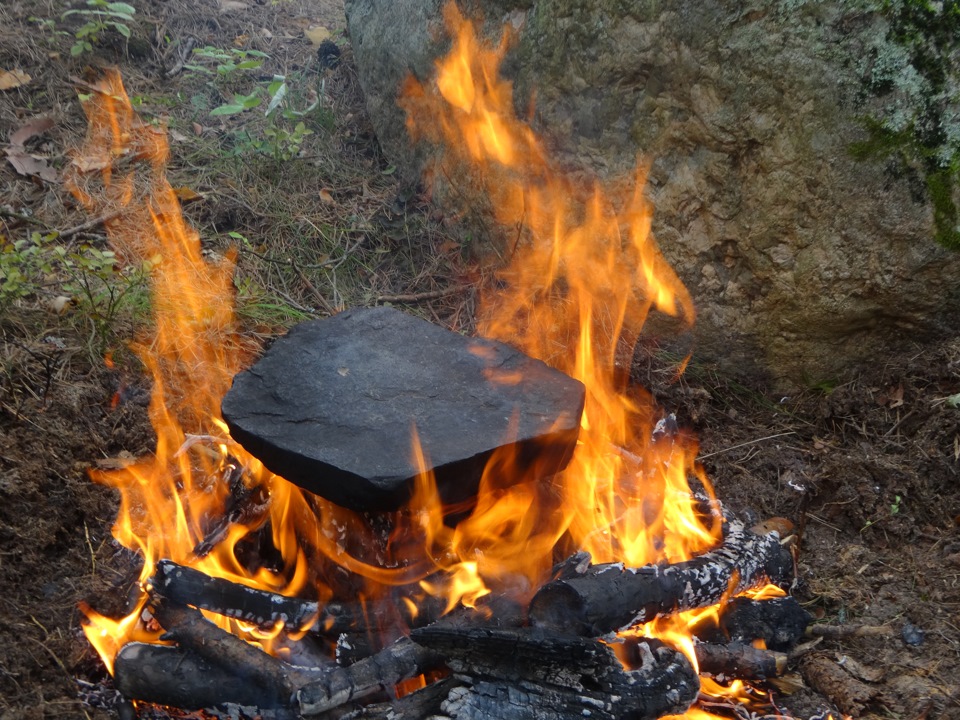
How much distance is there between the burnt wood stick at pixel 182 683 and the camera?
6.92 feet

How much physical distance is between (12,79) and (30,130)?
520mm

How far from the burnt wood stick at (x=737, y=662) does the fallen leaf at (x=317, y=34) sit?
5.22 metres

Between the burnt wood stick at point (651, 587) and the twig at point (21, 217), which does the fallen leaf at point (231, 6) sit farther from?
the burnt wood stick at point (651, 587)

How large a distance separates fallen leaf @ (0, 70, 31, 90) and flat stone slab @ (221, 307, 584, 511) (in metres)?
3.41

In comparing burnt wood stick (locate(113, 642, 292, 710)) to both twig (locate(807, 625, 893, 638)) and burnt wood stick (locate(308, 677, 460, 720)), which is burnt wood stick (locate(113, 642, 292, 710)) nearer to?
burnt wood stick (locate(308, 677, 460, 720))

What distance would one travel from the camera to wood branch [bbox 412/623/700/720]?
1993 mm

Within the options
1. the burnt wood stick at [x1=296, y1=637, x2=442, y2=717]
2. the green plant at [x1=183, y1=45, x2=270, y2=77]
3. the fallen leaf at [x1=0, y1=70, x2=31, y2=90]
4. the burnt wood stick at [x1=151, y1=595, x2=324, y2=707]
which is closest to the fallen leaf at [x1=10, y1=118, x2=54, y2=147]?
the fallen leaf at [x1=0, y1=70, x2=31, y2=90]

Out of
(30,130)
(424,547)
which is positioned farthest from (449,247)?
(30,130)

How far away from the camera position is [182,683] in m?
2.13

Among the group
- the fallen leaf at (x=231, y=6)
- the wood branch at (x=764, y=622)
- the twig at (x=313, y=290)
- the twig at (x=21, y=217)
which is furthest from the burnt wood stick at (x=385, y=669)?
the fallen leaf at (x=231, y=6)

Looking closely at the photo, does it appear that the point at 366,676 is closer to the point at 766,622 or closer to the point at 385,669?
the point at 385,669

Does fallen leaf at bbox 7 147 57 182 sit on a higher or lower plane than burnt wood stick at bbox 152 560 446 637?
higher

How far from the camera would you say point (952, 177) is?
9.34ft

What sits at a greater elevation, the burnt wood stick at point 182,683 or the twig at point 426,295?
the twig at point 426,295
